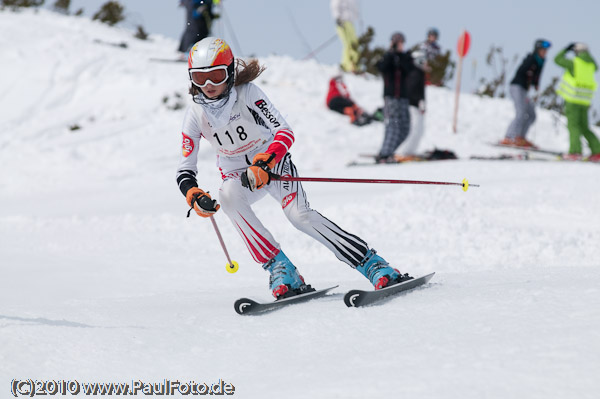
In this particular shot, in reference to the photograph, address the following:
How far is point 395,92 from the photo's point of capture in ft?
35.8

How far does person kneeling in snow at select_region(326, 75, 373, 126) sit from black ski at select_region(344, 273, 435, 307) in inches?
394

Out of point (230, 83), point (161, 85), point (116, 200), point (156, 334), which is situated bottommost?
point (156, 334)

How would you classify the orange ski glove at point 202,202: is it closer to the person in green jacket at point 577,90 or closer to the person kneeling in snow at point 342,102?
the person in green jacket at point 577,90

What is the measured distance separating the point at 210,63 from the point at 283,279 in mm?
1336

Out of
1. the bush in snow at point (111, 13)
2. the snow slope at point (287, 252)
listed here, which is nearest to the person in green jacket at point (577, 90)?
the snow slope at point (287, 252)

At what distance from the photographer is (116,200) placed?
10000mm

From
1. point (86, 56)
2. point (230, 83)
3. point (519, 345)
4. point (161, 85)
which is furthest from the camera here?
point (86, 56)

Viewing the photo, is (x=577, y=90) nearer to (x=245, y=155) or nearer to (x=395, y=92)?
(x=395, y=92)

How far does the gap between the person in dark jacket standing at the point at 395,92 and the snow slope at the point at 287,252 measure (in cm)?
72

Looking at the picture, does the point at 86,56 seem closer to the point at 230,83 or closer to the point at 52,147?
the point at 52,147

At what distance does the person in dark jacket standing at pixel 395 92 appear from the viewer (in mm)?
10805

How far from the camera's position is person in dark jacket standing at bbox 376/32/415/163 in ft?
35.4

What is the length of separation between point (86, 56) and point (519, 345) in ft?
52.0

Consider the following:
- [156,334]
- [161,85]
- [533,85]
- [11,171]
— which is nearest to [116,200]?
[11,171]
